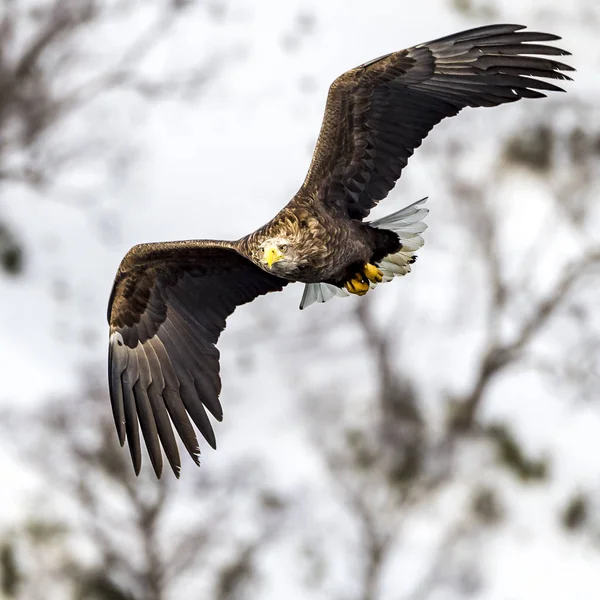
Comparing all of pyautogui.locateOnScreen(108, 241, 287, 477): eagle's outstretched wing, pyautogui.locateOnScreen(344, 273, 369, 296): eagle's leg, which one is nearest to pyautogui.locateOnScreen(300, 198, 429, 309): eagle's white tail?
pyautogui.locateOnScreen(344, 273, 369, 296): eagle's leg

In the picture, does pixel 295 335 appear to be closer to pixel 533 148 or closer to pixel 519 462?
pixel 519 462

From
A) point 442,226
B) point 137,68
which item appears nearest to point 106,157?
point 137,68

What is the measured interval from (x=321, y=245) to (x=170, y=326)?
5.29ft

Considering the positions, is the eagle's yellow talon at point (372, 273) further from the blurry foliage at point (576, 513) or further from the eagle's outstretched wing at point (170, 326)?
the blurry foliage at point (576, 513)

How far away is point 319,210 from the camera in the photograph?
29.8 feet

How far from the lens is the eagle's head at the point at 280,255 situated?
8727 millimetres

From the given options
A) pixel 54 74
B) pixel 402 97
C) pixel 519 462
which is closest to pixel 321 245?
pixel 402 97

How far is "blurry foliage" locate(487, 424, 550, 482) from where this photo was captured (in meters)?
22.0

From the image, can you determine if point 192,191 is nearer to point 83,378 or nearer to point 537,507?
point 83,378

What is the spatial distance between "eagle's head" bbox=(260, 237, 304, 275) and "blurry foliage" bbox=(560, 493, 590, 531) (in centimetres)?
1371

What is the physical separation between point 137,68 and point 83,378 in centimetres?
671

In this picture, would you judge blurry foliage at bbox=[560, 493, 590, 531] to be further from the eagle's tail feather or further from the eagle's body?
the eagle's body

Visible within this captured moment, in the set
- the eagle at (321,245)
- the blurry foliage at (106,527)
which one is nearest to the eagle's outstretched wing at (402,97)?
the eagle at (321,245)

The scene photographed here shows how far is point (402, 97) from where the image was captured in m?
9.22
